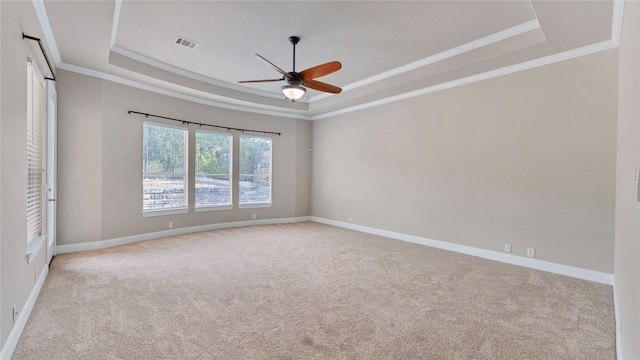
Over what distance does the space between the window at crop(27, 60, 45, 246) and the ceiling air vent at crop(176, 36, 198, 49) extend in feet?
5.17

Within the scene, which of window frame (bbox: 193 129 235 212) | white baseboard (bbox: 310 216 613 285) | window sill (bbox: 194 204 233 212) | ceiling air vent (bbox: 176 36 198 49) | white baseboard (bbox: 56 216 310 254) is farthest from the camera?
window sill (bbox: 194 204 233 212)

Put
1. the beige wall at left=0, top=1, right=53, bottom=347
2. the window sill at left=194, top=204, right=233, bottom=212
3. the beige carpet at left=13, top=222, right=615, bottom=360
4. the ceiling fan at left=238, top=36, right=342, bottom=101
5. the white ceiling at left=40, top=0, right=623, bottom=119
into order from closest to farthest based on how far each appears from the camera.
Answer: the beige wall at left=0, top=1, right=53, bottom=347, the beige carpet at left=13, top=222, right=615, bottom=360, the white ceiling at left=40, top=0, right=623, bottom=119, the ceiling fan at left=238, top=36, right=342, bottom=101, the window sill at left=194, top=204, right=233, bottom=212

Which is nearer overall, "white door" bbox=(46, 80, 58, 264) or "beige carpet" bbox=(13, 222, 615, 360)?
"beige carpet" bbox=(13, 222, 615, 360)

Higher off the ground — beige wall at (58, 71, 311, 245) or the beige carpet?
beige wall at (58, 71, 311, 245)

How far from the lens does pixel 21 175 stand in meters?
2.52

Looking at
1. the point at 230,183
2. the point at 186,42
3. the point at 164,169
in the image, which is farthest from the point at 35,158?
the point at 230,183

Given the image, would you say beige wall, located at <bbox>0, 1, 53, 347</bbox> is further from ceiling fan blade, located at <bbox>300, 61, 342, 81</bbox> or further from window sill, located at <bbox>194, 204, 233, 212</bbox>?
window sill, located at <bbox>194, 204, 233, 212</bbox>

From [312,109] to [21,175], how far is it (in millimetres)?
5501

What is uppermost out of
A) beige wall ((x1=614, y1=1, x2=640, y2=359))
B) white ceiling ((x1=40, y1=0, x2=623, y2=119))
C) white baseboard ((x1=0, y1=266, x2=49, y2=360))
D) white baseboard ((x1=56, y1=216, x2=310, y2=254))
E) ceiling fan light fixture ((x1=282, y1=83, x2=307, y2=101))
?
white ceiling ((x1=40, y1=0, x2=623, y2=119))

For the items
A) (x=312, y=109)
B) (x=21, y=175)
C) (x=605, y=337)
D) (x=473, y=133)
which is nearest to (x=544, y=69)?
(x=473, y=133)

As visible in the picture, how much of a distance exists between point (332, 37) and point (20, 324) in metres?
4.18

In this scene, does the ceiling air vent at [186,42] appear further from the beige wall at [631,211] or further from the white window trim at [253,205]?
the beige wall at [631,211]

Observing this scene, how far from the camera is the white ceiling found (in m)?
3.16

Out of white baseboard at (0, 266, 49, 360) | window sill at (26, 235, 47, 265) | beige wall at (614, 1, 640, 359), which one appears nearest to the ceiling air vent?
window sill at (26, 235, 47, 265)
